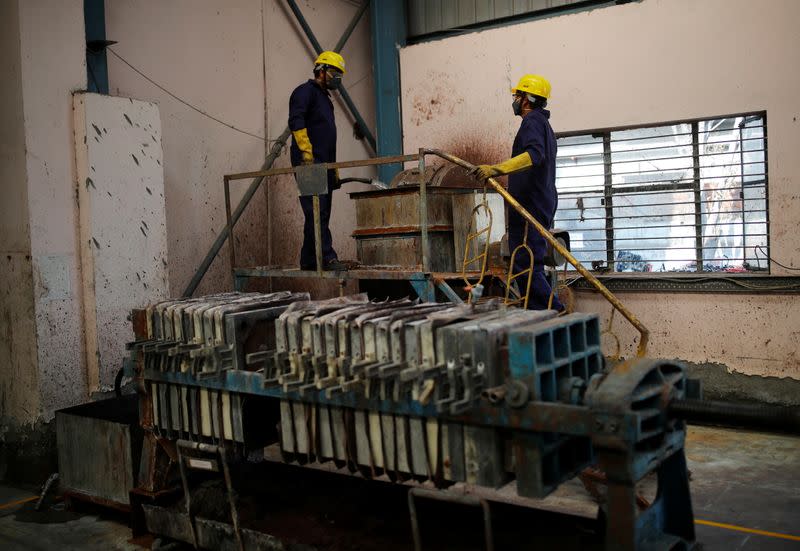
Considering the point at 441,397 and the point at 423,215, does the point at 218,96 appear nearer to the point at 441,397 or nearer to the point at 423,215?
the point at 423,215

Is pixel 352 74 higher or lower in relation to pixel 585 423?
higher

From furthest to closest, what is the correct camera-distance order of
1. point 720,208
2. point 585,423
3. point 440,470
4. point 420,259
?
point 720,208, point 420,259, point 440,470, point 585,423

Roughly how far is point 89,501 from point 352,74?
5693mm

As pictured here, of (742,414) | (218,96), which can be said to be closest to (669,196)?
(218,96)

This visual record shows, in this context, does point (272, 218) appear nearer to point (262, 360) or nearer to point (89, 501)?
point (89, 501)

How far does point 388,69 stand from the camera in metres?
8.24

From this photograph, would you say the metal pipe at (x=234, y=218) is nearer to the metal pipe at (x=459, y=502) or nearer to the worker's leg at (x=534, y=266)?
the worker's leg at (x=534, y=266)

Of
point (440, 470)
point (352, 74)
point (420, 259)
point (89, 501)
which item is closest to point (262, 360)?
point (440, 470)

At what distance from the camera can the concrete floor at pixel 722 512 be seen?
383cm

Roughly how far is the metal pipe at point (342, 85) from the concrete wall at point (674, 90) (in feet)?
3.74

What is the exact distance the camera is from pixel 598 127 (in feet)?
22.8

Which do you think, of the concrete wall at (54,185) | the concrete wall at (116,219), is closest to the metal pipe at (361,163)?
the concrete wall at (116,219)

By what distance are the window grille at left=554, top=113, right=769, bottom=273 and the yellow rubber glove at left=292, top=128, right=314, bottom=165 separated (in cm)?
250

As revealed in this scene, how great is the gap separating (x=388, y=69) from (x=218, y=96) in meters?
A: 2.05
